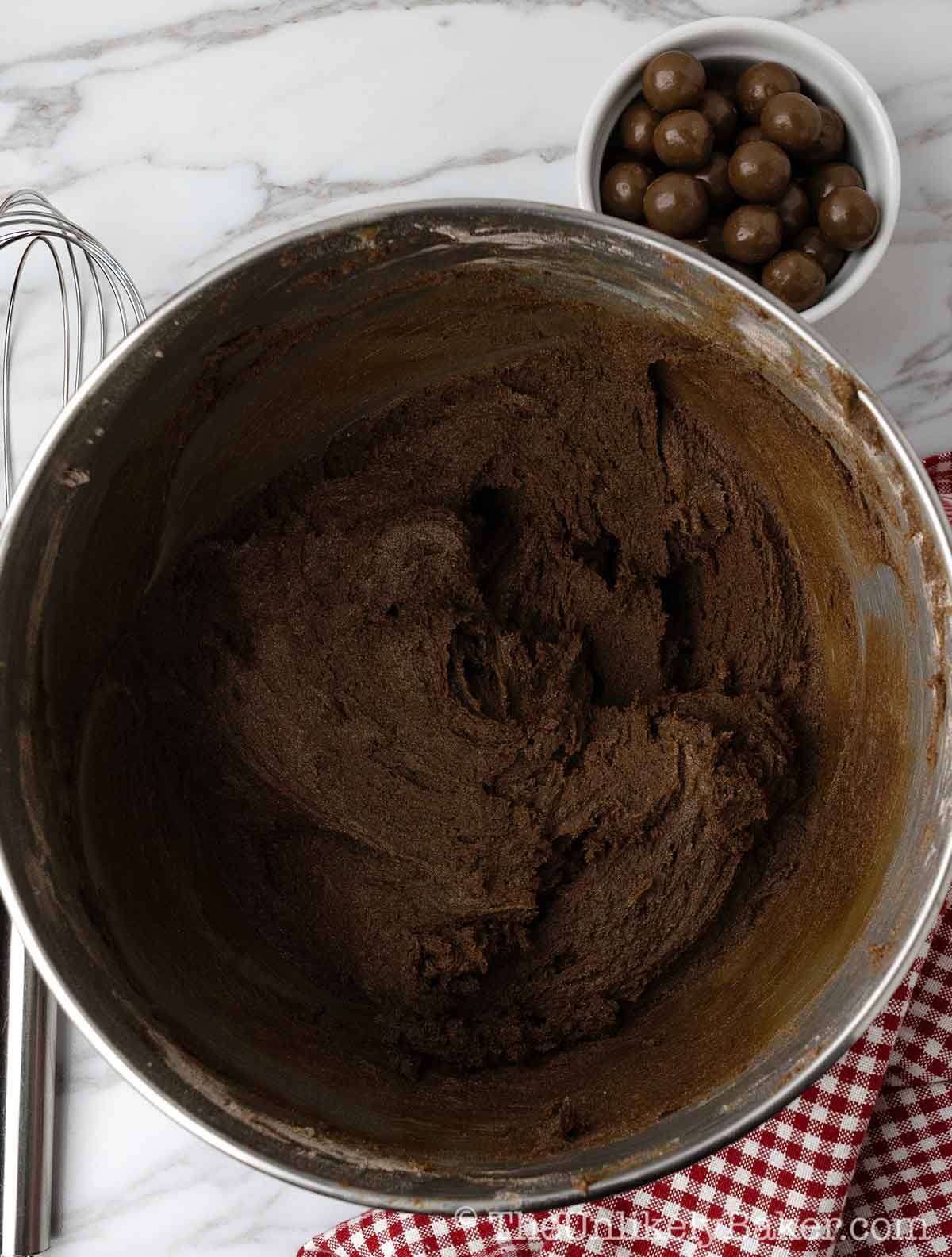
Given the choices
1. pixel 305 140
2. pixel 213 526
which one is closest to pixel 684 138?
pixel 305 140

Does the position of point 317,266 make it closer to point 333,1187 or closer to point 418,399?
point 418,399

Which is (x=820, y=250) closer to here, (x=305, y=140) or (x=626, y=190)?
(x=626, y=190)

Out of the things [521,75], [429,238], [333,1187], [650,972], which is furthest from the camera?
[521,75]

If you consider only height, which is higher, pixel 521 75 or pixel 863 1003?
pixel 521 75

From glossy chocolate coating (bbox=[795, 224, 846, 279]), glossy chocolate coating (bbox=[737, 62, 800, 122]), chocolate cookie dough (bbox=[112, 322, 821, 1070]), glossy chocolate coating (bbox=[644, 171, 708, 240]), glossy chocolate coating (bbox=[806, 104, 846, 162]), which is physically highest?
glossy chocolate coating (bbox=[737, 62, 800, 122])

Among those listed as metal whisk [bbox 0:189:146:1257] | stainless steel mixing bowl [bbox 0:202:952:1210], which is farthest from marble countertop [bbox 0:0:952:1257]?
stainless steel mixing bowl [bbox 0:202:952:1210]

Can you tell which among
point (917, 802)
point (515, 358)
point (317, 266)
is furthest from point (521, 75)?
point (917, 802)

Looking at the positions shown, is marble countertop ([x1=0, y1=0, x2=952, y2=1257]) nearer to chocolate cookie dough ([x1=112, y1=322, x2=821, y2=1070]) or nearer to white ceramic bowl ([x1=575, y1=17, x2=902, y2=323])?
white ceramic bowl ([x1=575, y1=17, x2=902, y2=323])
